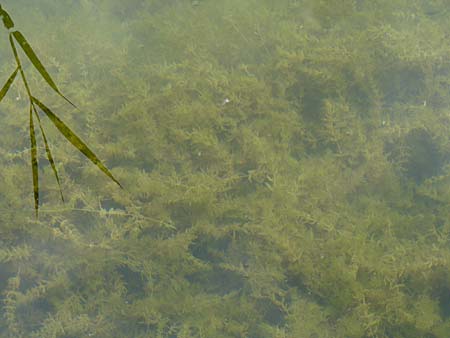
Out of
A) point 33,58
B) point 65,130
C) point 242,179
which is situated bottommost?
point 242,179

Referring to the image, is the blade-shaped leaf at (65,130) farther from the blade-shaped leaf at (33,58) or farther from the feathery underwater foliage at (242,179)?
the feathery underwater foliage at (242,179)

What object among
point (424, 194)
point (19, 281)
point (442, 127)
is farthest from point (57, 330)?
point (442, 127)

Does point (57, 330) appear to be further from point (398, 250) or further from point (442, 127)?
point (442, 127)

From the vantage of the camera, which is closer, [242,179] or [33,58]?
[33,58]

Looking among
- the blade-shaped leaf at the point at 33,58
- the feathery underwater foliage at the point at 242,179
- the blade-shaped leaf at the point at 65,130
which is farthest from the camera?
the feathery underwater foliage at the point at 242,179

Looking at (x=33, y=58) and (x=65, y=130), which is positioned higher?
(x=33, y=58)

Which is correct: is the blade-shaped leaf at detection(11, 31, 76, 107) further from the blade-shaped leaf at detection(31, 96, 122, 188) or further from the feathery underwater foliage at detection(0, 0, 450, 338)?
the feathery underwater foliage at detection(0, 0, 450, 338)

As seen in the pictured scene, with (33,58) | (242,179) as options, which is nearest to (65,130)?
(33,58)

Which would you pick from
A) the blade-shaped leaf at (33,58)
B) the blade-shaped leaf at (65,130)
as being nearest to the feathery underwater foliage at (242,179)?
the blade-shaped leaf at (65,130)

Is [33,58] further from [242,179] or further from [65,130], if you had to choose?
[242,179]
